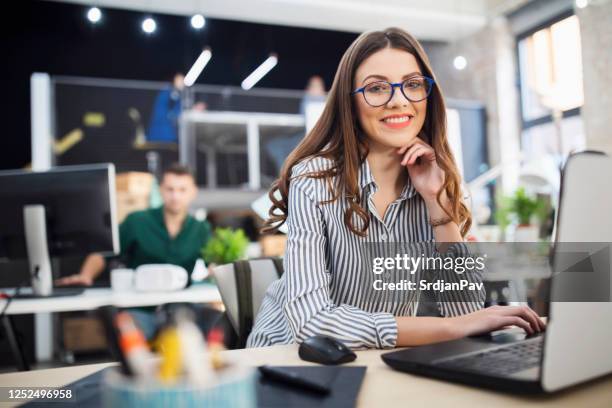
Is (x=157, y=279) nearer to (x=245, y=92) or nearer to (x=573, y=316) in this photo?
(x=573, y=316)

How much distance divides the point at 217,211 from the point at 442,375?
412 cm

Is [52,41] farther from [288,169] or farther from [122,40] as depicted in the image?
[288,169]

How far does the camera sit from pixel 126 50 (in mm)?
6984

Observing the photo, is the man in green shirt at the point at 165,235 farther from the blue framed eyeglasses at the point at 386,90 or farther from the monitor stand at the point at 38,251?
the blue framed eyeglasses at the point at 386,90

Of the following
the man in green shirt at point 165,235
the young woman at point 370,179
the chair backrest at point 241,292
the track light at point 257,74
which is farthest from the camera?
the track light at point 257,74

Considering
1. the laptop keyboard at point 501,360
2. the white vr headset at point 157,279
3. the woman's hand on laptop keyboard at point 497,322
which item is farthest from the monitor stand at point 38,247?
the laptop keyboard at point 501,360

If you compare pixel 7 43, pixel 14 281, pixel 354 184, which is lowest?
pixel 14 281

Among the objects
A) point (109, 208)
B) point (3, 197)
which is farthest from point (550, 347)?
point (3, 197)

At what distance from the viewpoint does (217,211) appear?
15.2ft

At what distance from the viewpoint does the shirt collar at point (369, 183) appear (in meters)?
1.12

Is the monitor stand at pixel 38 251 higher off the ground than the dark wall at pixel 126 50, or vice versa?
the dark wall at pixel 126 50

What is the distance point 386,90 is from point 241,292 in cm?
56

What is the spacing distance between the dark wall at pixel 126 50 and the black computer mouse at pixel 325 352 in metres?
6.33

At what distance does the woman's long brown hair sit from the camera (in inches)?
43.0
